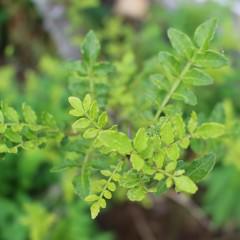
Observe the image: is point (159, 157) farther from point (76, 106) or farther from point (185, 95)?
point (185, 95)

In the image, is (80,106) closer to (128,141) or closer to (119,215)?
(128,141)

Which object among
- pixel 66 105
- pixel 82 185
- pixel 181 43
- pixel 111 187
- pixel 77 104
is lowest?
pixel 66 105

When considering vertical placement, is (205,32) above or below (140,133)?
above

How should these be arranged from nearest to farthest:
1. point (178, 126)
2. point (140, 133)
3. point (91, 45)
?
point (140, 133)
point (178, 126)
point (91, 45)

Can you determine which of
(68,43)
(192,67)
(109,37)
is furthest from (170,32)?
(68,43)

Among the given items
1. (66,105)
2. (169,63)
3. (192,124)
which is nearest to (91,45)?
(169,63)

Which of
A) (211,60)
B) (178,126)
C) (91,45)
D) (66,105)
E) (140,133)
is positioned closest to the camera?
(140,133)

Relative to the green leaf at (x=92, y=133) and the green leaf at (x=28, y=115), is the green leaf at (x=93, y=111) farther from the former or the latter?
the green leaf at (x=28, y=115)

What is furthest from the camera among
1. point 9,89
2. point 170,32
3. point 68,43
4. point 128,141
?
point 68,43

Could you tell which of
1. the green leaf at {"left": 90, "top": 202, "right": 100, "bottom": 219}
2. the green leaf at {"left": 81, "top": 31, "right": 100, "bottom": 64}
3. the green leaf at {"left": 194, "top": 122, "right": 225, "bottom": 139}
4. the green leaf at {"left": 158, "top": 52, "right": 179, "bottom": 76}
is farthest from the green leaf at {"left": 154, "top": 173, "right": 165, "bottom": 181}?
the green leaf at {"left": 81, "top": 31, "right": 100, "bottom": 64}
